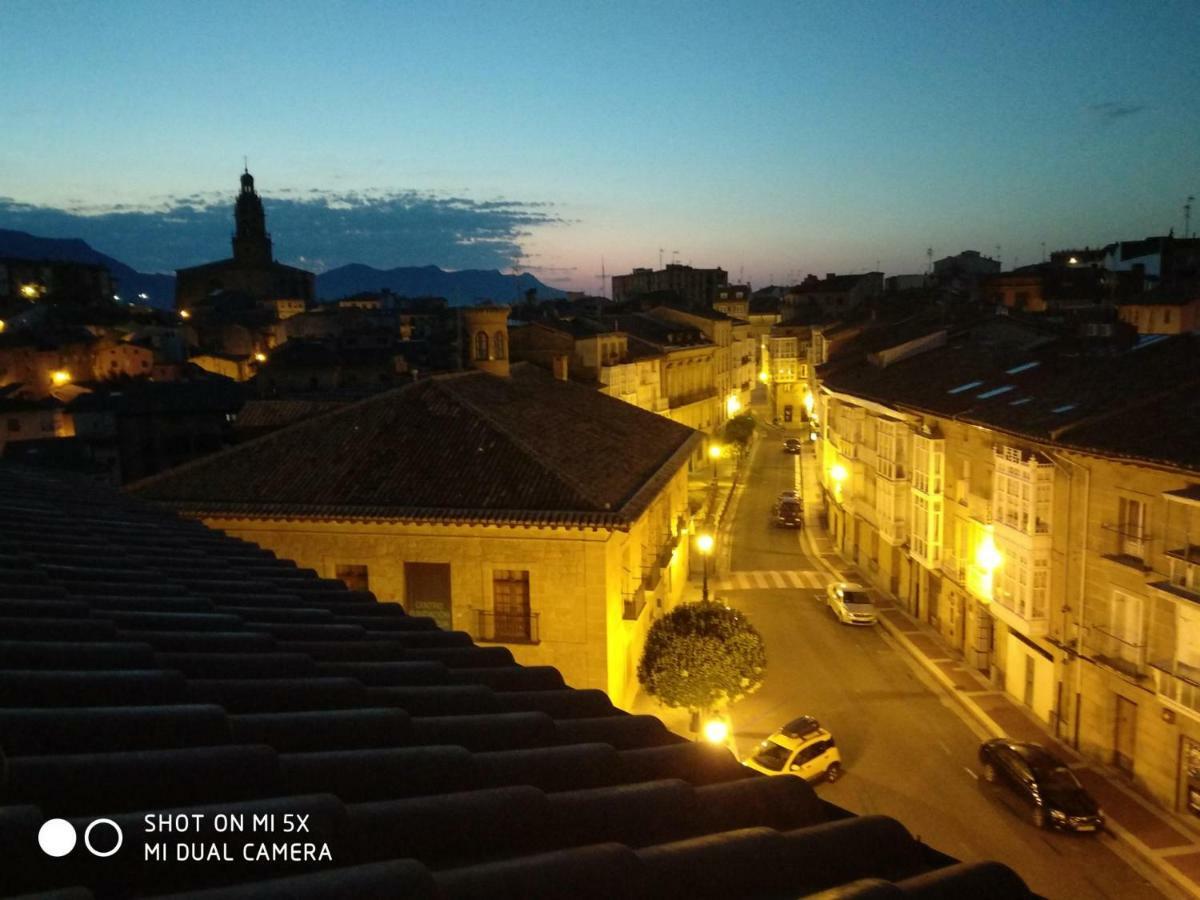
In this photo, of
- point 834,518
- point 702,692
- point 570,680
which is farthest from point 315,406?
point 834,518

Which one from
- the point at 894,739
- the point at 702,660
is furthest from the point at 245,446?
the point at 894,739

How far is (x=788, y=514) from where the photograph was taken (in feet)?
164

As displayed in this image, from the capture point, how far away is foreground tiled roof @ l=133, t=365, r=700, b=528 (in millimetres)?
22406

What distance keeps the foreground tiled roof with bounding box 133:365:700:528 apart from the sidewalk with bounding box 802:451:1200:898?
33.0 ft

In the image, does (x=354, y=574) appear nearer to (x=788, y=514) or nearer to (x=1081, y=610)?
(x=1081, y=610)

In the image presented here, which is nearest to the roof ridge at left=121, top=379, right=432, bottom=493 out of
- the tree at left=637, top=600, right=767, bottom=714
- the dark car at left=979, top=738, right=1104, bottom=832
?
the tree at left=637, top=600, right=767, bottom=714

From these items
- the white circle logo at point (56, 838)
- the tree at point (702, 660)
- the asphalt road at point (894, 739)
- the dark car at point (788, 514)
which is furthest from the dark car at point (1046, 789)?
the dark car at point (788, 514)

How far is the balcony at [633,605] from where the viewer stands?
23.8 metres

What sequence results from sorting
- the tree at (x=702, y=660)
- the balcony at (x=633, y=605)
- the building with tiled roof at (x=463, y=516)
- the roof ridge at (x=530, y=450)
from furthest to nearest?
1. the balcony at (x=633, y=605)
2. the roof ridge at (x=530, y=450)
3. the building with tiled roof at (x=463, y=516)
4. the tree at (x=702, y=660)

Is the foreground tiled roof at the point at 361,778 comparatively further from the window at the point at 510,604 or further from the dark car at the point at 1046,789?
the dark car at the point at 1046,789

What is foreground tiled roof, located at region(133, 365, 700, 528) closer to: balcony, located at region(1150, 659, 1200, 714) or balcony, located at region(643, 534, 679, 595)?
balcony, located at region(643, 534, 679, 595)

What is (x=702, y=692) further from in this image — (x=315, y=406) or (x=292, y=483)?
(x=315, y=406)

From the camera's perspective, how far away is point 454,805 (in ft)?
12.1

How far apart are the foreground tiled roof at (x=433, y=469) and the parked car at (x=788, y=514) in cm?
2078
